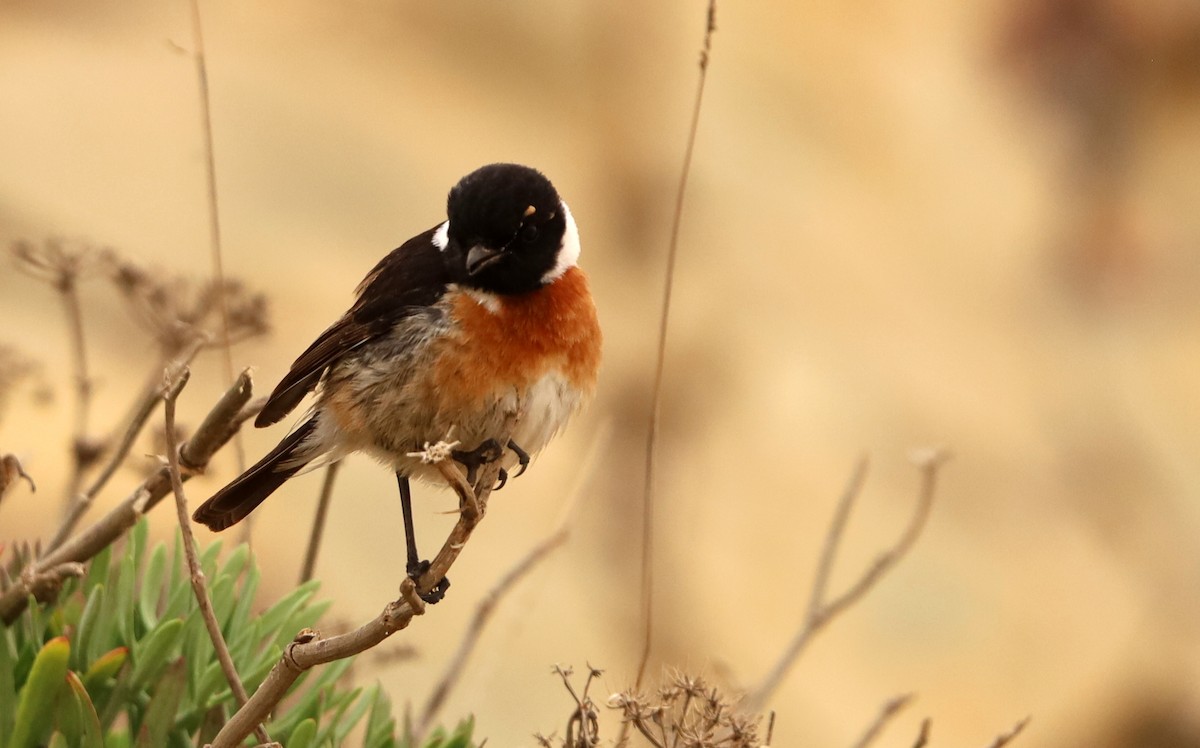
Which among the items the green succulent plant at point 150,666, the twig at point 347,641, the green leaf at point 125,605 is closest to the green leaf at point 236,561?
the green succulent plant at point 150,666

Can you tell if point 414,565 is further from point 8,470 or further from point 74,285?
point 74,285

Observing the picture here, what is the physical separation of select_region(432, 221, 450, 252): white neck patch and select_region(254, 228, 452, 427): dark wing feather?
1 centimetres

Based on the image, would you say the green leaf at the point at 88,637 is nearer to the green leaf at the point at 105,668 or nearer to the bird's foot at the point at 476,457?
the green leaf at the point at 105,668

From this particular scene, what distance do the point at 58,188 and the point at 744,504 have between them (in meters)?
3.93

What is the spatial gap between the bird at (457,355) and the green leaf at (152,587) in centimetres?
24

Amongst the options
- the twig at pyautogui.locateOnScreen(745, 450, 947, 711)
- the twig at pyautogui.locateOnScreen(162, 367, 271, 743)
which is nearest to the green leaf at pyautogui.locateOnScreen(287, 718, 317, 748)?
the twig at pyautogui.locateOnScreen(162, 367, 271, 743)

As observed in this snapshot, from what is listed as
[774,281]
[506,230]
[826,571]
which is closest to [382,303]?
[506,230]

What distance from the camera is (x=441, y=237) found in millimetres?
2846

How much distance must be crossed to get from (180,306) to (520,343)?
2.56ft

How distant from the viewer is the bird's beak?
2537 millimetres

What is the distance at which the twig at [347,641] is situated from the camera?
67.3 inches

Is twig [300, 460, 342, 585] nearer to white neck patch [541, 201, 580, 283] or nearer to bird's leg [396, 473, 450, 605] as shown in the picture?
bird's leg [396, 473, 450, 605]

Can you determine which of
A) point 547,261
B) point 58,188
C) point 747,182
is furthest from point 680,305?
point 547,261

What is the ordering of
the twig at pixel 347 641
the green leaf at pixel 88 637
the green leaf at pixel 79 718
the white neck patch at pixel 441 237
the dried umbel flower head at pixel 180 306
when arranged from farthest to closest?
the white neck patch at pixel 441 237 < the dried umbel flower head at pixel 180 306 < the green leaf at pixel 88 637 < the green leaf at pixel 79 718 < the twig at pixel 347 641
